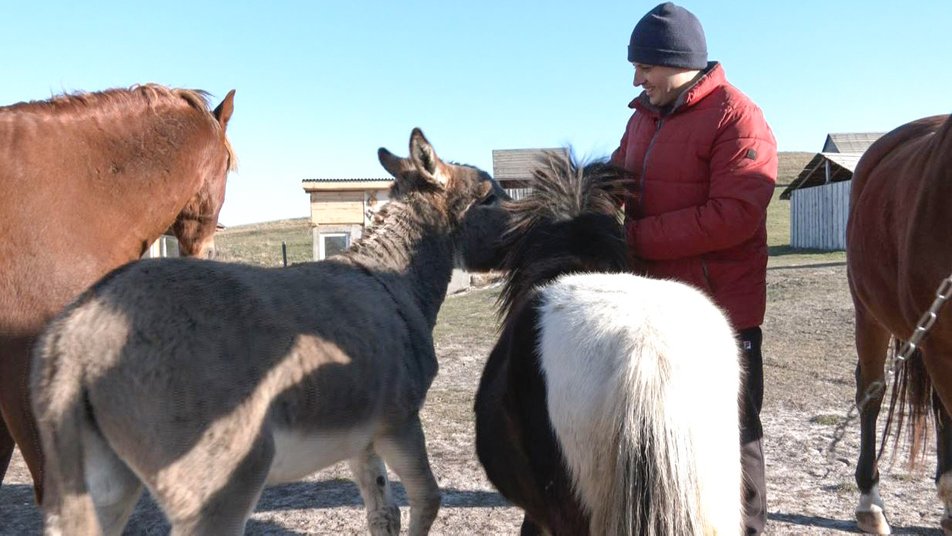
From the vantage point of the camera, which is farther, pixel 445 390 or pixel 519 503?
pixel 445 390

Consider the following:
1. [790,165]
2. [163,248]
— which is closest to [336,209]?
[163,248]

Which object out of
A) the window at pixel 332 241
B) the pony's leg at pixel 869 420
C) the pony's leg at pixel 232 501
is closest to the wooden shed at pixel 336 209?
the window at pixel 332 241

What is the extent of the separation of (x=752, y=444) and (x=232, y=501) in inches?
94.1

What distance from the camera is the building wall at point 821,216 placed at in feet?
84.6

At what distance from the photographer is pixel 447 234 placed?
4328 mm

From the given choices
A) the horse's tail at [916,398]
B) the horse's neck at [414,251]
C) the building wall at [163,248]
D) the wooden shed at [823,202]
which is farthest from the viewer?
the wooden shed at [823,202]

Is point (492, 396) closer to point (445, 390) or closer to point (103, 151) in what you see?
point (103, 151)

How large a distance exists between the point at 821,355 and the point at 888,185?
5462 millimetres

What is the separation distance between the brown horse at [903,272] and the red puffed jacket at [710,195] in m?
0.65

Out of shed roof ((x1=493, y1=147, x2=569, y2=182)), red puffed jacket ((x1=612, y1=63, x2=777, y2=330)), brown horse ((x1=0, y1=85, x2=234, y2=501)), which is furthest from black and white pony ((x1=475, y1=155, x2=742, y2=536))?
shed roof ((x1=493, y1=147, x2=569, y2=182))

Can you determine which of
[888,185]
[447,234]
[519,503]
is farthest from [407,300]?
[888,185]

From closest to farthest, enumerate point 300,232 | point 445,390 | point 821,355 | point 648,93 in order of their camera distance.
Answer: point 648,93, point 445,390, point 821,355, point 300,232

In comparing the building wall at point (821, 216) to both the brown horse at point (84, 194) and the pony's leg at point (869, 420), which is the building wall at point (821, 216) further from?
the brown horse at point (84, 194)

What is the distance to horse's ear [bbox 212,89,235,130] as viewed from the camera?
4.46 m
